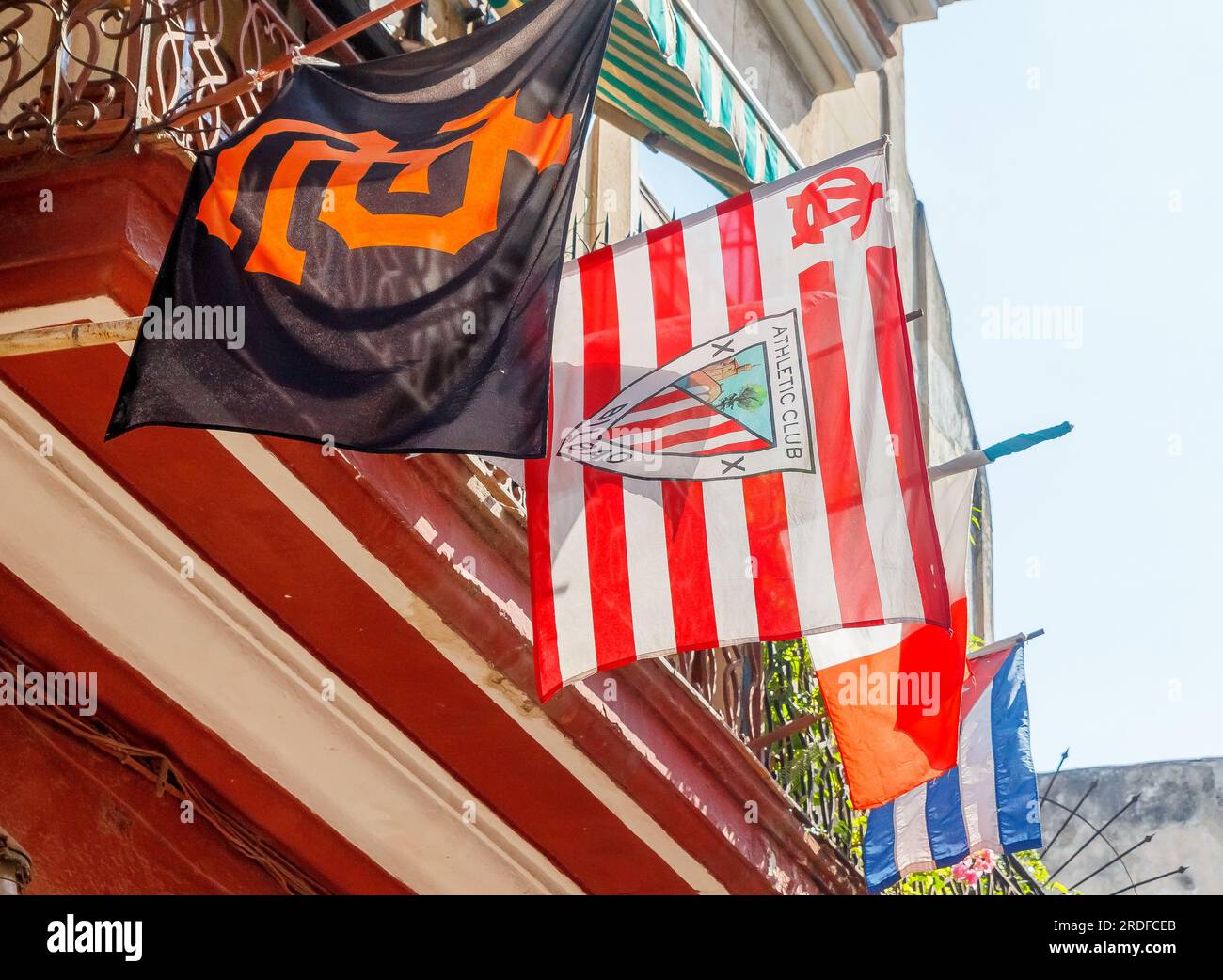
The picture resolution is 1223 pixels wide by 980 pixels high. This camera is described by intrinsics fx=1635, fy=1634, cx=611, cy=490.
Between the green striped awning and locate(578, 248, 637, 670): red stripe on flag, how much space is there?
10.1ft

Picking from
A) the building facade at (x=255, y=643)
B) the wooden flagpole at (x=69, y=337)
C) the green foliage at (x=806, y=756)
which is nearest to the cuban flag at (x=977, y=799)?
the green foliage at (x=806, y=756)

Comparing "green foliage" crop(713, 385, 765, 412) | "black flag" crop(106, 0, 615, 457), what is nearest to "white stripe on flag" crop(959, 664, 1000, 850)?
"green foliage" crop(713, 385, 765, 412)

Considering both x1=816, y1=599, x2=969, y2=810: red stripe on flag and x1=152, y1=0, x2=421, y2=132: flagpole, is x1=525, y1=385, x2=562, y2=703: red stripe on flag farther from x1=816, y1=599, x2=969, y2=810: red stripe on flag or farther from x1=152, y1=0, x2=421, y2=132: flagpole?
x1=816, y1=599, x2=969, y2=810: red stripe on flag

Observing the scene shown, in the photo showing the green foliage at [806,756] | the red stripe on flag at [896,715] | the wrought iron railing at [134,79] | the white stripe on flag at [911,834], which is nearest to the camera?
the wrought iron railing at [134,79]

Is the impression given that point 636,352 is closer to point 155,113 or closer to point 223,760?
point 155,113

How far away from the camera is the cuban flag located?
841 centimetres

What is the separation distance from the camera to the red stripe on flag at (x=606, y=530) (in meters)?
Answer: 5.33

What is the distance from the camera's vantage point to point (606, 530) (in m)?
5.44

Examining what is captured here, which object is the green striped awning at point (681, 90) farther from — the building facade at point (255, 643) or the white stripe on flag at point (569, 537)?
the white stripe on flag at point (569, 537)

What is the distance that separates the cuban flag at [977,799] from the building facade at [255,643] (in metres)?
0.42

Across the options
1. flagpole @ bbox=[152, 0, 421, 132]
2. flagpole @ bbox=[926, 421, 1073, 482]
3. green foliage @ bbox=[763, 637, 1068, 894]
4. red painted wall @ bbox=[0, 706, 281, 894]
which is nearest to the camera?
flagpole @ bbox=[152, 0, 421, 132]

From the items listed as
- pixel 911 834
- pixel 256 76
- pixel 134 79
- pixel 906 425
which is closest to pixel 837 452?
pixel 906 425

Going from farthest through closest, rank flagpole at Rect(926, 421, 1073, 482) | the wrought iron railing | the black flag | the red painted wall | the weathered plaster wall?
1. the weathered plaster wall
2. flagpole at Rect(926, 421, 1073, 482)
3. the red painted wall
4. the wrought iron railing
5. the black flag

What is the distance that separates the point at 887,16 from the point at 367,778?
11.2 meters
